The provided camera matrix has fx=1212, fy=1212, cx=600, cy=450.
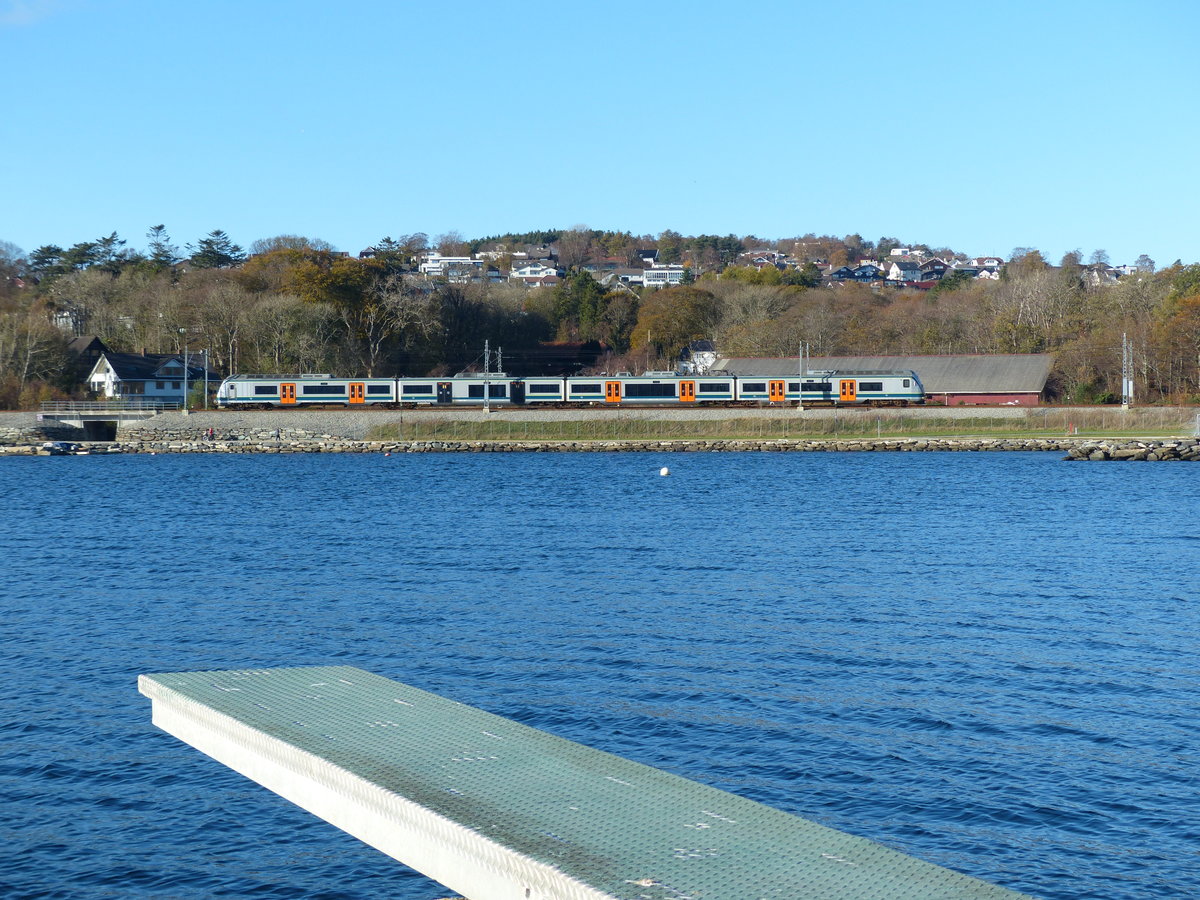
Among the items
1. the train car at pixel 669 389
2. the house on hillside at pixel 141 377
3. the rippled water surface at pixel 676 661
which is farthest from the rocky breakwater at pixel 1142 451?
the house on hillside at pixel 141 377

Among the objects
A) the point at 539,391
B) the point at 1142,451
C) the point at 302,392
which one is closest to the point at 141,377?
the point at 302,392

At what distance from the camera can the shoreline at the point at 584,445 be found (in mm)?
58656

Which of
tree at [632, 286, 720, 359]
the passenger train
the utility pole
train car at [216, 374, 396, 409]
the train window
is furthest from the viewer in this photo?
tree at [632, 286, 720, 359]

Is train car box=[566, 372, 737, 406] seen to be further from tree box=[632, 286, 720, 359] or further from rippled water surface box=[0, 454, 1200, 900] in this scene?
rippled water surface box=[0, 454, 1200, 900]

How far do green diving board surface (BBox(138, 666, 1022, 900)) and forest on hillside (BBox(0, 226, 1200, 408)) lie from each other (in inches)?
2749

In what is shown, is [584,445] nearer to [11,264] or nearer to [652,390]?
Answer: [652,390]

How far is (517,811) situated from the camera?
19.0 feet

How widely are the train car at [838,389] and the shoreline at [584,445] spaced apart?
18.8 ft

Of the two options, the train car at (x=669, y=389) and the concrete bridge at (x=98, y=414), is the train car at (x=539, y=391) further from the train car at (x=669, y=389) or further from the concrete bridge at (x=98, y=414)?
the concrete bridge at (x=98, y=414)

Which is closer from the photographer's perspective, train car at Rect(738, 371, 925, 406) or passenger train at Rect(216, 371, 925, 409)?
train car at Rect(738, 371, 925, 406)

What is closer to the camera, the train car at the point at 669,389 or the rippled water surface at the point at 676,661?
the rippled water surface at the point at 676,661

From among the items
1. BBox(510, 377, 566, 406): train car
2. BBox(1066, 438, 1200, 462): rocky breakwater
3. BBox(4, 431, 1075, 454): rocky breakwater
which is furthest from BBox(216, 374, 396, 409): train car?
BBox(1066, 438, 1200, 462): rocky breakwater

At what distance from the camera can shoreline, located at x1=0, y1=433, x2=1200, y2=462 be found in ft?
192

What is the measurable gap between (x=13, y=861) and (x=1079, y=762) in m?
8.52
